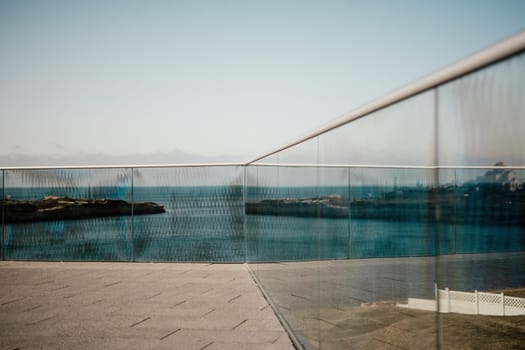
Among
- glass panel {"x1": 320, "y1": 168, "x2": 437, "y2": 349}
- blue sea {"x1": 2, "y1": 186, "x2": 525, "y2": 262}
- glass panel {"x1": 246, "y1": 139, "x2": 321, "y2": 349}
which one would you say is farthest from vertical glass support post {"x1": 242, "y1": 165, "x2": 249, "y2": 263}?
glass panel {"x1": 320, "y1": 168, "x2": 437, "y2": 349}

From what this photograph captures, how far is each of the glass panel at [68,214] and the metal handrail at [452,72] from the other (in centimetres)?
726

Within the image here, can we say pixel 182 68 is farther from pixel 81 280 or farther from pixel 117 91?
pixel 81 280

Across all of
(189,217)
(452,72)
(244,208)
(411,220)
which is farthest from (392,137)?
(189,217)

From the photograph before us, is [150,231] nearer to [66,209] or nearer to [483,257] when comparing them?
[66,209]

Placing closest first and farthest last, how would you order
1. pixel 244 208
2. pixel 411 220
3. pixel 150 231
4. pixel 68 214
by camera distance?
1. pixel 411 220
2. pixel 244 208
3. pixel 150 231
4. pixel 68 214

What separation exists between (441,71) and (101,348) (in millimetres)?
3489

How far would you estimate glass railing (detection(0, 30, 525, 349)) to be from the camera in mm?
1080

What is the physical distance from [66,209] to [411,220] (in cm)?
853

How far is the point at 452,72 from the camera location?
1335 millimetres

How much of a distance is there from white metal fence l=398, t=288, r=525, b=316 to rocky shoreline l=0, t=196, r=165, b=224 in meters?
7.71

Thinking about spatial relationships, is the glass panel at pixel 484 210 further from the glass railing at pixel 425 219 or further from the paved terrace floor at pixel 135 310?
the paved terrace floor at pixel 135 310

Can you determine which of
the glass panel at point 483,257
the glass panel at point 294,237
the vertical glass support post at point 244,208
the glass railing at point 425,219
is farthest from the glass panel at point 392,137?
the vertical glass support post at point 244,208

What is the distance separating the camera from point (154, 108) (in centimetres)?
2719

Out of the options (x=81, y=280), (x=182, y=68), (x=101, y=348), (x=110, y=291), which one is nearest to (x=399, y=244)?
(x=101, y=348)
